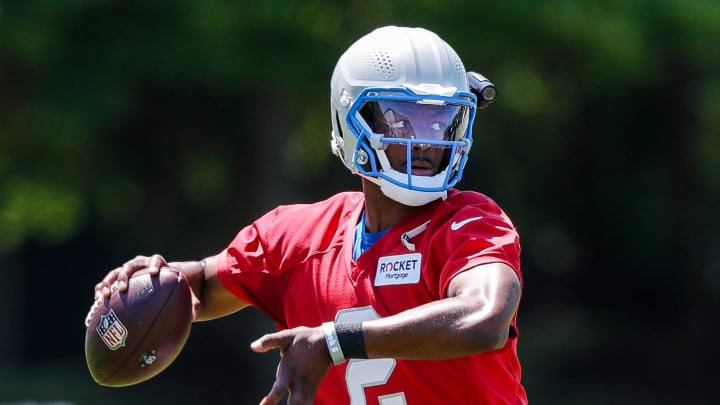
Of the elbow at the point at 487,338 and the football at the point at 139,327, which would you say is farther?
the football at the point at 139,327

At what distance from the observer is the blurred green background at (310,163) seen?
30.0 ft

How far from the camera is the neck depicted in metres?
3.26

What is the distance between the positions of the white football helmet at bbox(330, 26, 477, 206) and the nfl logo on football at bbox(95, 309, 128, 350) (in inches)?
33.0

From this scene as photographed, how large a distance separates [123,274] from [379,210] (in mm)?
814

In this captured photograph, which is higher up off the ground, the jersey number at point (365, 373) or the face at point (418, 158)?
the face at point (418, 158)

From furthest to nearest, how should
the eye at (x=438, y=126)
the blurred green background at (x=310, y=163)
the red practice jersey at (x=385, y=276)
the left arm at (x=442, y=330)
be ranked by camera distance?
1. the blurred green background at (x=310, y=163)
2. the eye at (x=438, y=126)
3. the red practice jersey at (x=385, y=276)
4. the left arm at (x=442, y=330)

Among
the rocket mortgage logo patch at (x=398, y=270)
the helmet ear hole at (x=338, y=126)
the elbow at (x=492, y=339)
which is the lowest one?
the rocket mortgage logo patch at (x=398, y=270)

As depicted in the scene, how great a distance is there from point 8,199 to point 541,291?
595 cm

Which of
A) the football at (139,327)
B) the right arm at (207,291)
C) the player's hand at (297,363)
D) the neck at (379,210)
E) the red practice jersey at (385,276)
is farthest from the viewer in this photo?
the right arm at (207,291)

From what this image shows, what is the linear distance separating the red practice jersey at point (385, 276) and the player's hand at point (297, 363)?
1.53 ft

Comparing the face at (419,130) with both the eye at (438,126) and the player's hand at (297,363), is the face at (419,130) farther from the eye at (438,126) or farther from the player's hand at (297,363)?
the player's hand at (297,363)

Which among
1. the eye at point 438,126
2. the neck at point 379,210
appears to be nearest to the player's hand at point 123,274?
the neck at point 379,210

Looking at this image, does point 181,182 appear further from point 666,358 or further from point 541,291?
point 666,358

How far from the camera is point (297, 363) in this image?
245cm
